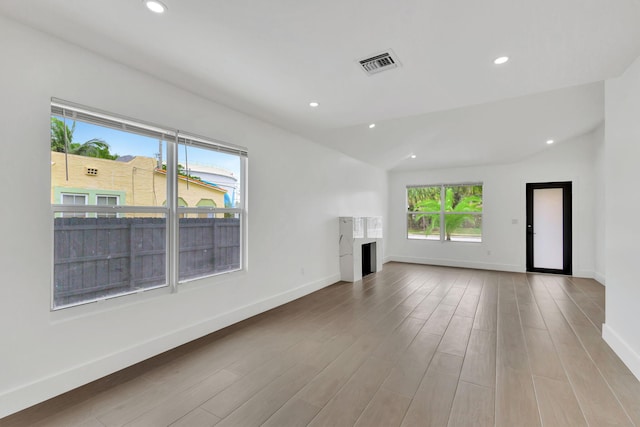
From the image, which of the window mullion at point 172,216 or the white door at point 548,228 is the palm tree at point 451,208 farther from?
the window mullion at point 172,216

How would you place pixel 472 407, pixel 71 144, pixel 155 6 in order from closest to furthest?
pixel 155 6, pixel 472 407, pixel 71 144

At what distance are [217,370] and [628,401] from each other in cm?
306

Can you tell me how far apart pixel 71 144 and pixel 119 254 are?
0.95 metres

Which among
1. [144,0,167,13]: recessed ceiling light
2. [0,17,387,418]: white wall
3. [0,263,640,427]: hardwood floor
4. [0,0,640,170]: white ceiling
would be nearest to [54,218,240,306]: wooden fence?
[0,17,387,418]: white wall

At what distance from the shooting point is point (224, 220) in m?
3.39

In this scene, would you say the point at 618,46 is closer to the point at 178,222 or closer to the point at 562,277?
the point at 178,222

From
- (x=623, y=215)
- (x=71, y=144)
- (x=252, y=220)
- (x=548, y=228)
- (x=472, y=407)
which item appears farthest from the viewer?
(x=548, y=228)

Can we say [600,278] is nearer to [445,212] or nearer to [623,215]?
[445,212]

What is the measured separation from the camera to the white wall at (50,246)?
1.85 metres

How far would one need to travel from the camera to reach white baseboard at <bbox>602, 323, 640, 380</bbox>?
2306mm

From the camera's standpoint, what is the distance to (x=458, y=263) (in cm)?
721

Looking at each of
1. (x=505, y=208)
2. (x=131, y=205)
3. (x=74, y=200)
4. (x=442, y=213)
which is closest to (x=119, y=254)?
(x=131, y=205)

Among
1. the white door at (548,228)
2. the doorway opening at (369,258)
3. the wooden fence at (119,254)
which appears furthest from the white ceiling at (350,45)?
the doorway opening at (369,258)

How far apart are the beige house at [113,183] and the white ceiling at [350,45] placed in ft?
2.83
